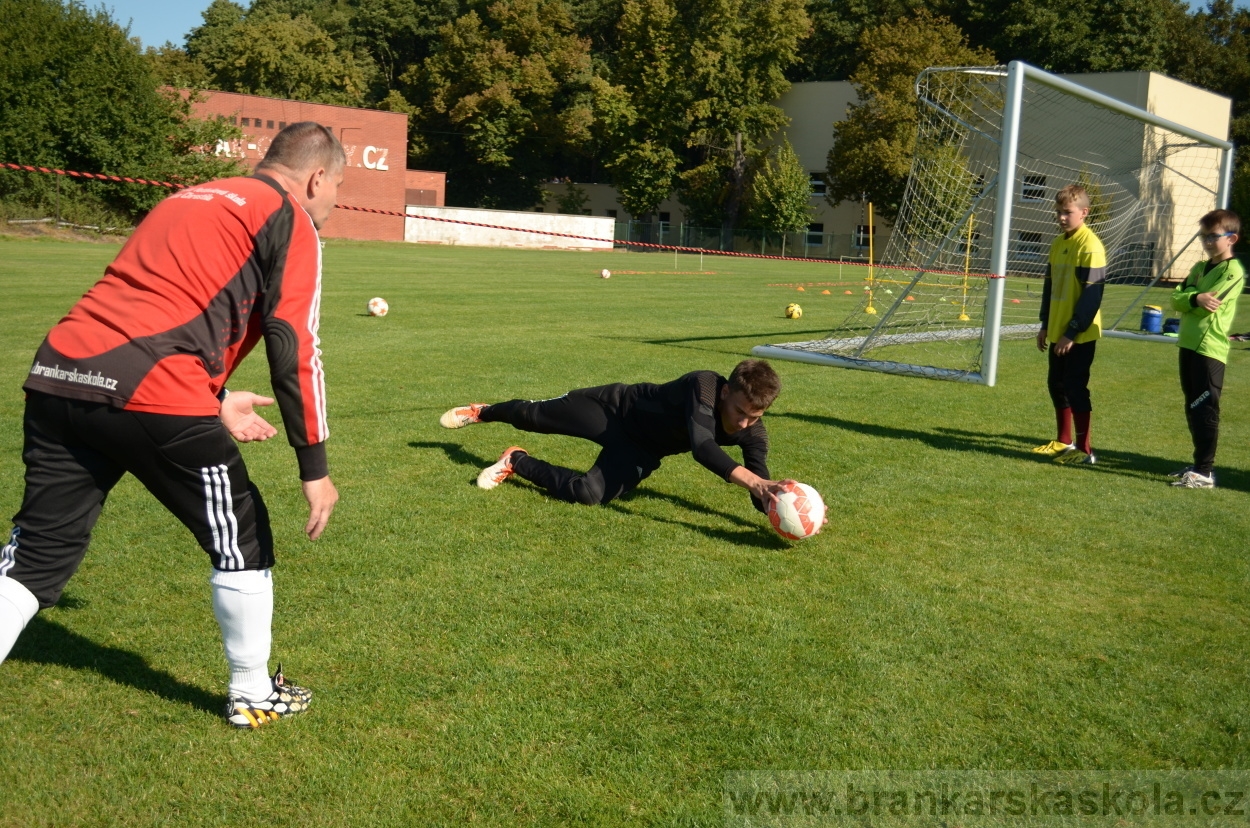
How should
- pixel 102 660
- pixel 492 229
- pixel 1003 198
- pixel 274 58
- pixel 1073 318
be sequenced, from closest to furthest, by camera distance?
pixel 102 660 < pixel 1073 318 < pixel 1003 198 < pixel 492 229 < pixel 274 58

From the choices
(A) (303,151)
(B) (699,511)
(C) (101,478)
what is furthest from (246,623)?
(B) (699,511)

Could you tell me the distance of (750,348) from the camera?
14.5 m

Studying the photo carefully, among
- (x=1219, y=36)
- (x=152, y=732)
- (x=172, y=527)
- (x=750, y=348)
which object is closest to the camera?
(x=152, y=732)

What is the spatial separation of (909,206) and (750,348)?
3.15 m

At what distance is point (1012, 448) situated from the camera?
8727 mm

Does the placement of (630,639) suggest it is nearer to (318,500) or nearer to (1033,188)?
(318,500)

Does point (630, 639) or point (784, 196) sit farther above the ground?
point (784, 196)

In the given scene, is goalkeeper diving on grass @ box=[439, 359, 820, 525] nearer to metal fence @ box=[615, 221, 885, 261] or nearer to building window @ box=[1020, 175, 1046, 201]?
building window @ box=[1020, 175, 1046, 201]

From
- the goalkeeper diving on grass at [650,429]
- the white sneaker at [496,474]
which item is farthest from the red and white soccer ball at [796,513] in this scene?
the white sneaker at [496,474]

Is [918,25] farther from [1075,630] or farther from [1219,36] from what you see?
[1075,630]

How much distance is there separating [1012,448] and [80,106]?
37063 mm

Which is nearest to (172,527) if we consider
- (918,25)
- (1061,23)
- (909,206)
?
(909,206)

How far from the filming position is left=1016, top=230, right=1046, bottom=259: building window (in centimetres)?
1986

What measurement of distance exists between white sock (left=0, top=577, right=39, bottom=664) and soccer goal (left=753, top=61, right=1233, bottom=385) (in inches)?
410
